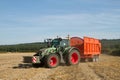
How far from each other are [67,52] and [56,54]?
1.25 metres

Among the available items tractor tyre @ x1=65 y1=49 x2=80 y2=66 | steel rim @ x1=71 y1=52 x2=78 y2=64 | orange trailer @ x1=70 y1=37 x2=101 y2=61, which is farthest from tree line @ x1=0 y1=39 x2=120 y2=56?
orange trailer @ x1=70 y1=37 x2=101 y2=61

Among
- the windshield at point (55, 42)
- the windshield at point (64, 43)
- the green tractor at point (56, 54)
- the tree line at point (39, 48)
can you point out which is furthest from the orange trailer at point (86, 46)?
the tree line at point (39, 48)

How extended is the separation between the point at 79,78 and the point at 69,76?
0.93 meters

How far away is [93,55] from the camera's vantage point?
26406 mm

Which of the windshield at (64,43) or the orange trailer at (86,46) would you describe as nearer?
the windshield at (64,43)

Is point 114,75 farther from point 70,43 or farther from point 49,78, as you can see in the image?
point 70,43

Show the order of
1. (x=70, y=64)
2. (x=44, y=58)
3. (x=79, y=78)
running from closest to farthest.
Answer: (x=79, y=78)
(x=44, y=58)
(x=70, y=64)

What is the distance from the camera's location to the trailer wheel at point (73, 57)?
22.8 m

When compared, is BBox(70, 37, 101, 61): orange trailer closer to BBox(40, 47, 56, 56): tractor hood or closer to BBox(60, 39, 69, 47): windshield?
BBox(60, 39, 69, 47): windshield

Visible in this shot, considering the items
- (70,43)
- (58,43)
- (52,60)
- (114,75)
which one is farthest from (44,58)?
(114,75)

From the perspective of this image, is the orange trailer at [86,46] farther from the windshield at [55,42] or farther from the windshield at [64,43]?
the windshield at [55,42]

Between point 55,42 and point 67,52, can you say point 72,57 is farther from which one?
point 55,42

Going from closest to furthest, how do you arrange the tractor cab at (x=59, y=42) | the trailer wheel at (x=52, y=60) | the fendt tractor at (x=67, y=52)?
the trailer wheel at (x=52, y=60)
the fendt tractor at (x=67, y=52)
the tractor cab at (x=59, y=42)

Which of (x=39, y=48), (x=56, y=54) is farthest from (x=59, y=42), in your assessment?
(x=39, y=48)
